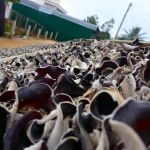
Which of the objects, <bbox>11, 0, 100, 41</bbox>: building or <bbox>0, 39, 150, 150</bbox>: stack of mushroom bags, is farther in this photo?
<bbox>11, 0, 100, 41</bbox>: building

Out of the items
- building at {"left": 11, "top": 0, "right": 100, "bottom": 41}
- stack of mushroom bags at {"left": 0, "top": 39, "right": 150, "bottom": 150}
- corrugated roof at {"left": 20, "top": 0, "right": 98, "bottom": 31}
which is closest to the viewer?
stack of mushroom bags at {"left": 0, "top": 39, "right": 150, "bottom": 150}

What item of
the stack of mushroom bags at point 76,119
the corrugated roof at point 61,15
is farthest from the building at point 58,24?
the stack of mushroom bags at point 76,119

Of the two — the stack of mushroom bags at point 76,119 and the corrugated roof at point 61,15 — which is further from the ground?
the stack of mushroom bags at point 76,119

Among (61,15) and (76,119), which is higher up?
(76,119)

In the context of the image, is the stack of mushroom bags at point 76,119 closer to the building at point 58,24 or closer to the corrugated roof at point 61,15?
the building at point 58,24

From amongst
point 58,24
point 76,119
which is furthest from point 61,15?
point 76,119

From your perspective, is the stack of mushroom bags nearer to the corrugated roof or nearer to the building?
the building

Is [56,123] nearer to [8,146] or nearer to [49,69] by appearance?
[8,146]

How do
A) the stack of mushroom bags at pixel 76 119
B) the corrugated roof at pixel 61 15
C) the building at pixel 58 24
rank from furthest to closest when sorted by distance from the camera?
1. the corrugated roof at pixel 61 15
2. the building at pixel 58 24
3. the stack of mushroom bags at pixel 76 119

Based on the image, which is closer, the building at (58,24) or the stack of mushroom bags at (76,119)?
the stack of mushroom bags at (76,119)

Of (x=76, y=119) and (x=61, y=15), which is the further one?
(x=61, y=15)

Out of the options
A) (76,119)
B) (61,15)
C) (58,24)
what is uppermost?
(76,119)

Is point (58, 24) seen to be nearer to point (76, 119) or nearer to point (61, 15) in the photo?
point (61, 15)

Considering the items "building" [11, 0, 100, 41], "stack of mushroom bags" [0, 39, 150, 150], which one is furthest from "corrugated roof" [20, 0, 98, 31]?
"stack of mushroom bags" [0, 39, 150, 150]
